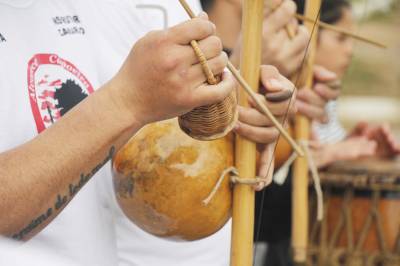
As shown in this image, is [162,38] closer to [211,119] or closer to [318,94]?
[211,119]

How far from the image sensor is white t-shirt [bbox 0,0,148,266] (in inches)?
49.0

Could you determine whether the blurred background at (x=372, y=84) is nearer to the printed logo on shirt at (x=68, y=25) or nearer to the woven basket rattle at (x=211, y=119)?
the printed logo on shirt at (x=68, y=25)

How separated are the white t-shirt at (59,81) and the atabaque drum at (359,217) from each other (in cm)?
119

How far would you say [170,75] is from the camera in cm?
102

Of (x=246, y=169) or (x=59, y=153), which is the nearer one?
(x=59, y=153)

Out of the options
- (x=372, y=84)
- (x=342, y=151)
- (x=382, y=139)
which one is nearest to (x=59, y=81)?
(x=342, y=151)

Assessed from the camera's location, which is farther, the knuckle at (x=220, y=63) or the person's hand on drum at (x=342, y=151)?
the person's hand on drum at (x=342, y=151)

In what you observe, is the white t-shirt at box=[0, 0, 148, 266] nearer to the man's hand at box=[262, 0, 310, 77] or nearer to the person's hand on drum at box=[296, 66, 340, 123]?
the man's hand at box=[262, 0, 310, 77]

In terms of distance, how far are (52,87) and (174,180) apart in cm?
25

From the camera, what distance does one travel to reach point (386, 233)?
2549 millimetres

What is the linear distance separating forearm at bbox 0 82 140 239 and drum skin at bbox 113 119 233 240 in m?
0.14

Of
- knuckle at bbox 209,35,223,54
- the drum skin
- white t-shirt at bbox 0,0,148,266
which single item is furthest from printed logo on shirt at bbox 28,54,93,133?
knuckle at bbox 209,35,223,54

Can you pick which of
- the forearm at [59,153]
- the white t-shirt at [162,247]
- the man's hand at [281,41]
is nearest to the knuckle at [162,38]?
the forearm at [59,153]

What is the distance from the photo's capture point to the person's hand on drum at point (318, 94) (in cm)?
204
